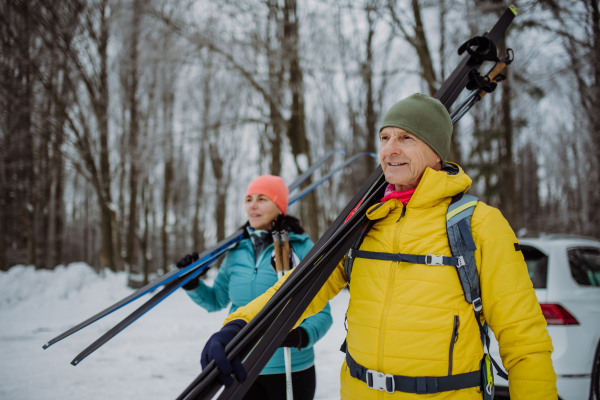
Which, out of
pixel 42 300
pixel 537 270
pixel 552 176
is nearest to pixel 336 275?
pixel 537 270

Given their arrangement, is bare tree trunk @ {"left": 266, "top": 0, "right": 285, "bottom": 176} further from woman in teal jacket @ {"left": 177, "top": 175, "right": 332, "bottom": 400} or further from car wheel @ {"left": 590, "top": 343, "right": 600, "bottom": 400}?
car wheel @ {"left": 590, "top": 343, "right": 600, "bottom": 400}

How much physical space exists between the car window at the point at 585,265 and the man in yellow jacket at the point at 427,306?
253 cm

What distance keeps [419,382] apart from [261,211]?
1502mm

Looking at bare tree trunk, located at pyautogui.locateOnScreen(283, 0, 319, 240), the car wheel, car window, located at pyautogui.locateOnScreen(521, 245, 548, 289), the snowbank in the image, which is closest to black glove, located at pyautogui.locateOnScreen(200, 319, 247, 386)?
car window, located at pyautogui.locateOnScreen(521, 245, 548, 289)

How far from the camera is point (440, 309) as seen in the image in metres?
1.19

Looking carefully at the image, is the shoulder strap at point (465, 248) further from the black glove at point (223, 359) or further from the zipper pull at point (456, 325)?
the black glove at point (223, 359)

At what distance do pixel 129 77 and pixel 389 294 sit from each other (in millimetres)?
14172

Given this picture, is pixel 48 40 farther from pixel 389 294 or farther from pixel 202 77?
pixel 389 294

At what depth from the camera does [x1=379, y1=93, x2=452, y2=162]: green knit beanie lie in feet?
4.49

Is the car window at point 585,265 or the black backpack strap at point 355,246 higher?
the black backpack strap at point 355,246

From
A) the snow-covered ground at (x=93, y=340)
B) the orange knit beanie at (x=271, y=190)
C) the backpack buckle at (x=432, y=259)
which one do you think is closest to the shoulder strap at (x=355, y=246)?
the backpack buckle at (x=432, y=259)

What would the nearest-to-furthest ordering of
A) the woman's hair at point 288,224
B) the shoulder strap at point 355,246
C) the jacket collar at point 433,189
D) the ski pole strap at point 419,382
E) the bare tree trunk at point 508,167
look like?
1. the ski pole strap at point 419,382
2. the jacket collar at point 433,189
3. the shoulder strap at point 355,246
4. the woman's hair at point 288,224
5. the bare tree trunk at point 508,167

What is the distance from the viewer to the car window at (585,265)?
→ 311 cm

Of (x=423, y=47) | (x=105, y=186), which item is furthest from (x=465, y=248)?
(x=105, y=186)
